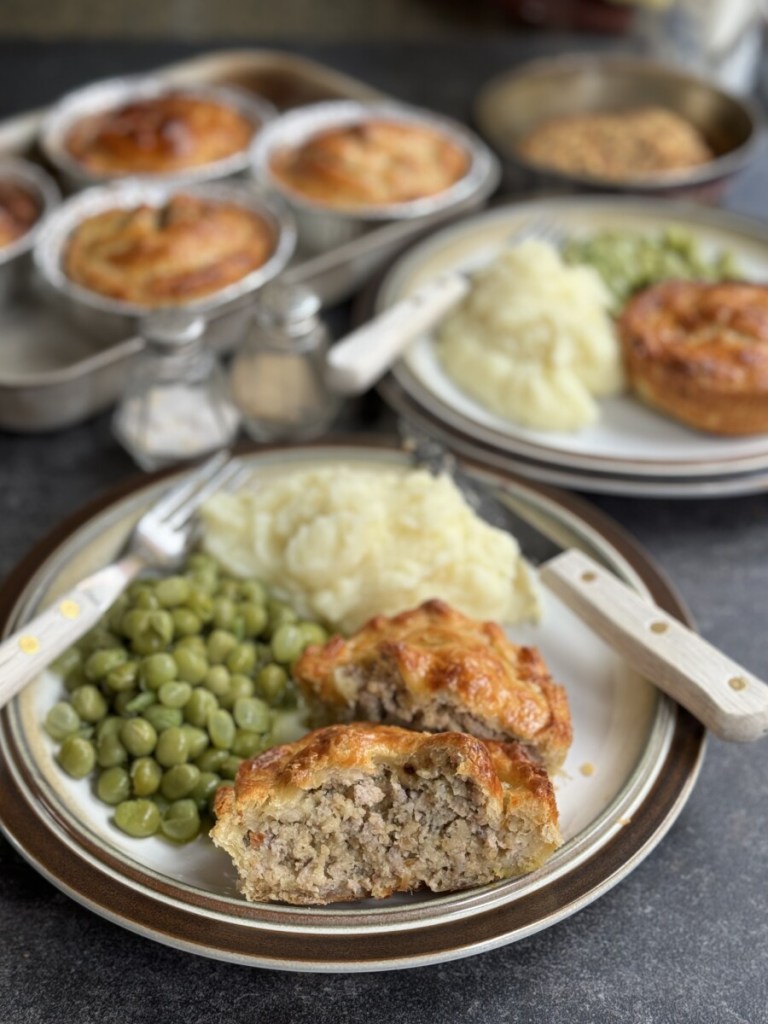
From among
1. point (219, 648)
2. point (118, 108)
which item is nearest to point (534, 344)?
point (219, 648)

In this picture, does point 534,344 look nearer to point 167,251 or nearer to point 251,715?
point 167,251

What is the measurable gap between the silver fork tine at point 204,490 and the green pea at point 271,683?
62 centimetres

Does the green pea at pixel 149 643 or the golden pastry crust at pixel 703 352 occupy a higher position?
the golden pastry crust at pixel 703 352

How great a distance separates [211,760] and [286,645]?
Answer: 0.41 metres

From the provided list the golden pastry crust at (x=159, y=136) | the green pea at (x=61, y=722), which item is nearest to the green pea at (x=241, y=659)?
the green pea at (x=61, y=722)

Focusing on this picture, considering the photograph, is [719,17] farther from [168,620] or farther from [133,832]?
[133,832]

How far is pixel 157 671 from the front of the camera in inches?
121

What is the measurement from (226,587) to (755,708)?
1.53 metres

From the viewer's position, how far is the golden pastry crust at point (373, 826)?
2.57 m

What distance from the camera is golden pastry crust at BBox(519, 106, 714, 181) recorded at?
18.8ft

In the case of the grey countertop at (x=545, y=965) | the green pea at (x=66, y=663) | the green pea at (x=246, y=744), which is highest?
the green pea at (x=246, y=744)

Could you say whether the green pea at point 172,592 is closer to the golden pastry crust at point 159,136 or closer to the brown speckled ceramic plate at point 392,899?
the brown speckled ceramic plate at point 392,899

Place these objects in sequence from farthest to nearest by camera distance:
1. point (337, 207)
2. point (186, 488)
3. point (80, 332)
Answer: point (337, 207) < point (80, 332) < point (186, 488)

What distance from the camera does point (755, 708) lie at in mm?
2812
